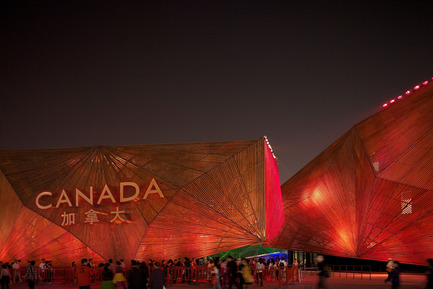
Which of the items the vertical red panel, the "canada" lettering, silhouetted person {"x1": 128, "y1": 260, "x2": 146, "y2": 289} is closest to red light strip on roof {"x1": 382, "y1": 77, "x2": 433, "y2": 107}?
the vertical red panel

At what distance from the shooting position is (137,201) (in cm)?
2723

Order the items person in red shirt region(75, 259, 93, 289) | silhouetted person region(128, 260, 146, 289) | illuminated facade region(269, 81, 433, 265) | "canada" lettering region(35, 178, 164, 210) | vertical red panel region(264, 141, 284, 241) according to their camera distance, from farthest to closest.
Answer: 1. "canada" lettering region(35, 178, 164, 210)
2. vertical red panel region(264, 141, 284, 241)
3. illuminated facade region(269, 81, 433, 265)
4. person in red shirt region(75, 259, 93, 289)
5. silhouetted person region(128, 260, 146, 289)

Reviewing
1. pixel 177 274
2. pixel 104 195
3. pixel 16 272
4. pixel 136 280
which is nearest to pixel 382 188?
pixel 177 274

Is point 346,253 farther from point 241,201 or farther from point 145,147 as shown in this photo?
point 145,147

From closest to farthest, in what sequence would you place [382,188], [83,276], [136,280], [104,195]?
[136,280] < [83,276] < [382,188] < [104,195]

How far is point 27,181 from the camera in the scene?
95.6ft

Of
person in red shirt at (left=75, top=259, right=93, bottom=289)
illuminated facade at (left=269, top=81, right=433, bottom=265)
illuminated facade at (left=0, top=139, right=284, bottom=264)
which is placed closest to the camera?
person in red shirt at (left=75, top=259, right=93, bottom=289)

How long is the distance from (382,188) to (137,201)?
13615 mm

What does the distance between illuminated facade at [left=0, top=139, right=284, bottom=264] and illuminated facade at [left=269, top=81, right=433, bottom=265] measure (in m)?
3.63

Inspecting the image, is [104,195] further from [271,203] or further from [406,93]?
[406,93]

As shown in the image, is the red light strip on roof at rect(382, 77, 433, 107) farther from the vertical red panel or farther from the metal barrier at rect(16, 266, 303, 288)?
the metal barrier at rect(16, 266, 303, 288)

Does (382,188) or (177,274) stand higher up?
(382,188)

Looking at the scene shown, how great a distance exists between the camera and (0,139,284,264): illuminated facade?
83.2 ft

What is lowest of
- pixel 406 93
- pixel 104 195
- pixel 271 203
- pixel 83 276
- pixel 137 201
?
pixel 83 276
